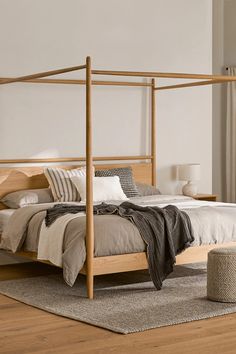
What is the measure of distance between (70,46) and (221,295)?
3.14 metres

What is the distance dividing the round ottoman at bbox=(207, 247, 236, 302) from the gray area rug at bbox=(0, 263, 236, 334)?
7cm

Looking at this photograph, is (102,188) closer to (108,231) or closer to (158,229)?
(158,229)

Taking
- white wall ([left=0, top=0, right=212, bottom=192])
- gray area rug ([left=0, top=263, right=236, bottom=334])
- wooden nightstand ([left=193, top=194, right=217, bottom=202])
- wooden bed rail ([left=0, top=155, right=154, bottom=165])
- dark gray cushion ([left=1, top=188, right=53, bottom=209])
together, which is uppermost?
white wall ([left=0, top=0, right=212, bottom=192])

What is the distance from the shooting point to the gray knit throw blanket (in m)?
5.72

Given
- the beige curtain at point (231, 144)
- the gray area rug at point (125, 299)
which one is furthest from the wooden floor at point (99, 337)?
the beige curtain at point (231, 144)

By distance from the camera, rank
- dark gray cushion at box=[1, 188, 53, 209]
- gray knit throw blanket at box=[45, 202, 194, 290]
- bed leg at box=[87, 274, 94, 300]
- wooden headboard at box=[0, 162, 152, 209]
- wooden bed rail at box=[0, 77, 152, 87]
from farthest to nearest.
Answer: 1. wooden bed rail at box=[0, 77, 152, 87]
2. wooden headboard at box=[0, 162, 152, 209]
3. dark gray cushion at box=[1, 188, 53, 209]
4. gray knit throw blanket at box=[45, 202, 194, 290]
5. bed leg at box=[87, 274, 94, 300]

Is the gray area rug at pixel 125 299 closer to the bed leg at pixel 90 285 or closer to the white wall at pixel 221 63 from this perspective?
the bed leg at pixel 90 285

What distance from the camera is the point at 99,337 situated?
4.49 metres

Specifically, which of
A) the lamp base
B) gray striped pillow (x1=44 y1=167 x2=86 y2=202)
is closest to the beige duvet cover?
gray striped pillow (x1=44 y1=167 x2=86 y2=202)

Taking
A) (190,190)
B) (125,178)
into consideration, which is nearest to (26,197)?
(125,178)

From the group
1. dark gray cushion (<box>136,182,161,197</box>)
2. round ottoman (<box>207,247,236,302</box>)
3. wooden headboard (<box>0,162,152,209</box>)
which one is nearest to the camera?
round ottoman (<box>207,247,236,302</box>)

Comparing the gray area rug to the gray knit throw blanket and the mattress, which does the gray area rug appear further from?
the mattress

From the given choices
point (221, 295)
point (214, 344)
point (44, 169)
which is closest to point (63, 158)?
point (44, 169)

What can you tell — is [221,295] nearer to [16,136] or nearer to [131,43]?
[16,136]
